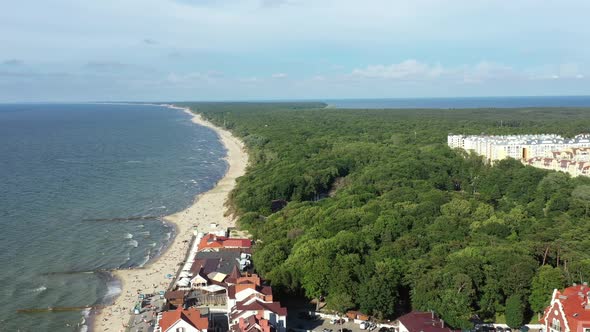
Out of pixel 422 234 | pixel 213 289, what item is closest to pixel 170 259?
pixel 213 289

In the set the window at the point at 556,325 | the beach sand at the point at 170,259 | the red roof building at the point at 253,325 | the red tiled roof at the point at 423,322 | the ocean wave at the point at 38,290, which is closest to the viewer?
the window at the point at 556,325

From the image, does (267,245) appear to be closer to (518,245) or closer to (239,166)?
(518,245)

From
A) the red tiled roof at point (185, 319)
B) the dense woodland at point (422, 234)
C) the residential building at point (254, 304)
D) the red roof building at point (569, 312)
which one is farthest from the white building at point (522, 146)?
the red tiled roof at point (185, 319)

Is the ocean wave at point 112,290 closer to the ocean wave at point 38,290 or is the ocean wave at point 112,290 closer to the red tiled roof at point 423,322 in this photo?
the ocean wave at point 38,290

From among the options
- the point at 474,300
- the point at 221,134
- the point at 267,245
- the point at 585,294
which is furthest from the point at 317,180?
the point at 221,134

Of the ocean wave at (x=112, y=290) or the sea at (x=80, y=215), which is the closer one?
the ocean wave at (x=112, y=290)

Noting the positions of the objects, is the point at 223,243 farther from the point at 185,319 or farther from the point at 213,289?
the point at 185,319
